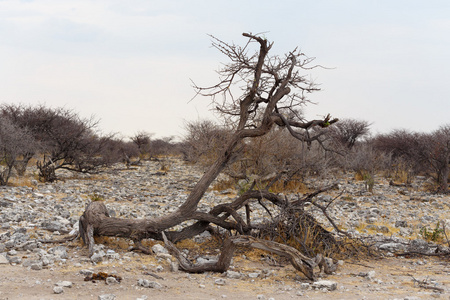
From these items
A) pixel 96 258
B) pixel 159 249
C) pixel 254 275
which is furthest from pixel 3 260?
pixel 254 275

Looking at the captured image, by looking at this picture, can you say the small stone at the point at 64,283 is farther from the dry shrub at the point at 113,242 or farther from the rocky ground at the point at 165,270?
the dry shrub at the point at 113,242

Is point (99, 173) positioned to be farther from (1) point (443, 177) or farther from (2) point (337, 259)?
(2) point (337, 259)

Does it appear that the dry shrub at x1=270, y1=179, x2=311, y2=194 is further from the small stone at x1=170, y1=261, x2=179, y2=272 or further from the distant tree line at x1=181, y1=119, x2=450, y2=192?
the small stone at x1=170, y1=261, x2=179, y2=272

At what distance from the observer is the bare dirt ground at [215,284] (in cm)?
493

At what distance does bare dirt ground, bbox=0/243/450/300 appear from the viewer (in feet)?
16.2

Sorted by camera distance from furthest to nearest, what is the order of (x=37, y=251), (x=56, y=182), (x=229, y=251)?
(x=56, y=182) < (x=37, y=251) < (x=229, y=251)

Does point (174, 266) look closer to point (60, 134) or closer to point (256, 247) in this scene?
point (256, 247)

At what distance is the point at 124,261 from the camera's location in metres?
6.24

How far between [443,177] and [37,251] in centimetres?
1530

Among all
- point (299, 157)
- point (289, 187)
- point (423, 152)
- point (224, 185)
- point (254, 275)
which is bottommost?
point (254, 275)

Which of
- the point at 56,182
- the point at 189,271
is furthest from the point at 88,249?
the point at 56,182

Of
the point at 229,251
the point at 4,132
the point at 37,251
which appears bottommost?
the point at 37,251

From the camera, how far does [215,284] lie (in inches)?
217

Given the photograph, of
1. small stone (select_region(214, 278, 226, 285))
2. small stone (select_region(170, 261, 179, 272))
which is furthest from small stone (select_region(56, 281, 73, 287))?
small stone (select_region(214, 278, 226, 285))
